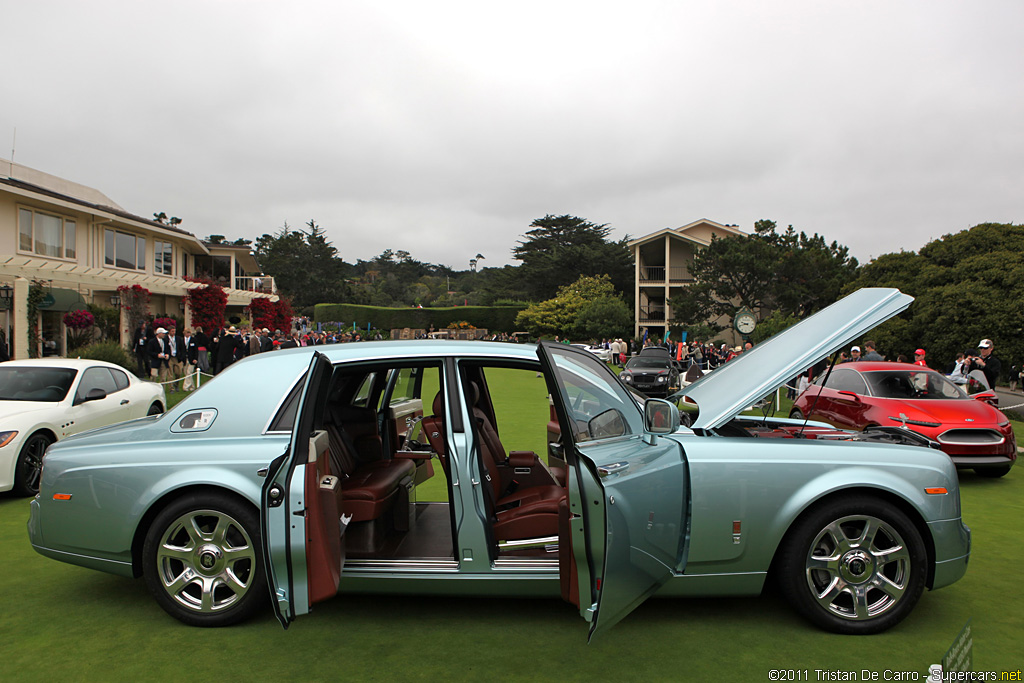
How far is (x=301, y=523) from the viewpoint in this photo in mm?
3453

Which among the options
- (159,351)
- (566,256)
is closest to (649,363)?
(159,351)

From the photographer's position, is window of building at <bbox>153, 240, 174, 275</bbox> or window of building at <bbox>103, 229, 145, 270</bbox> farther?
window of building at <bbox>153, 240, 174, 275</bbox>

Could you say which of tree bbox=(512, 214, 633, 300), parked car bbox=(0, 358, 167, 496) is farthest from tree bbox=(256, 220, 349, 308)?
parked car bbox=(0, 358, 167, 496)

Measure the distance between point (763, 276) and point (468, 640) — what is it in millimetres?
43765

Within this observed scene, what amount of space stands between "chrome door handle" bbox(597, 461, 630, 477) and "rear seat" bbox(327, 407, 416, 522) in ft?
5.18

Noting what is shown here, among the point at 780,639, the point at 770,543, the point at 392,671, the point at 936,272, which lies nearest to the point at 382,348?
the point at 392,671

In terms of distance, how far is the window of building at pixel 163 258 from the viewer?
100 ft

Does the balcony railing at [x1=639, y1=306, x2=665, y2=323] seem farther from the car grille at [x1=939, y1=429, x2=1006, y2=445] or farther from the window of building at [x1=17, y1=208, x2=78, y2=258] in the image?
the car grille at [x1=939, y1=429, x2=1006, y2=445]

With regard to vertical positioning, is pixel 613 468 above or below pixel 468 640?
above

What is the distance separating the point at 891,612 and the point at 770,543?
814mm

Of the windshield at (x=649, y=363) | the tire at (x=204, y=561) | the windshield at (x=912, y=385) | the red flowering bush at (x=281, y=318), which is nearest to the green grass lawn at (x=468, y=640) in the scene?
the tire at (x=204, y=561)

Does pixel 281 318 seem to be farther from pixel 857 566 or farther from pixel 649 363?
pixel 857 566

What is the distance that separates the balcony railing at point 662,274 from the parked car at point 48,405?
45.3m

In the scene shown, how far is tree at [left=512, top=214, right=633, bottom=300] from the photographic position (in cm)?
6384
